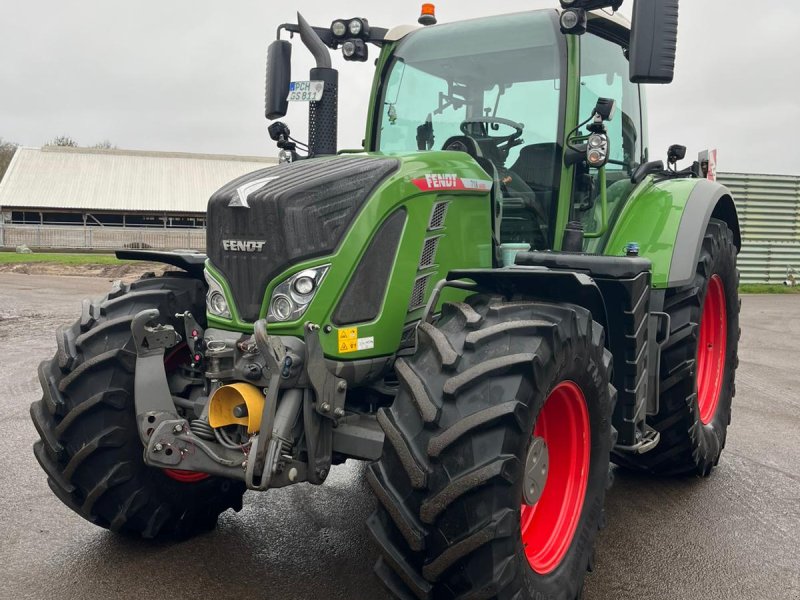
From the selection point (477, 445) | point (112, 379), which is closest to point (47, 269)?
point (112, 379)

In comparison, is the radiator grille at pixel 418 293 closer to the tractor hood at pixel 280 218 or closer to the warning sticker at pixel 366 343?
the warning sticker at pixel 366 343

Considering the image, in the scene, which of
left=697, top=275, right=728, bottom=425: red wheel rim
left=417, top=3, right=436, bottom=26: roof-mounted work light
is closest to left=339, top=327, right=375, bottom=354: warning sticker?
left=417, top=3, right=436, bottom=26: roof-mounted work light

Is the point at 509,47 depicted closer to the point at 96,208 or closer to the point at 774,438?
the point at 774,438

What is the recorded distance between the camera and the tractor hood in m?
2.90

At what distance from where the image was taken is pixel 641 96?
4.97 m

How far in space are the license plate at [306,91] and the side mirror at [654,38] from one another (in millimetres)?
1484

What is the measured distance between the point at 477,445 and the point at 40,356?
23.4 ft

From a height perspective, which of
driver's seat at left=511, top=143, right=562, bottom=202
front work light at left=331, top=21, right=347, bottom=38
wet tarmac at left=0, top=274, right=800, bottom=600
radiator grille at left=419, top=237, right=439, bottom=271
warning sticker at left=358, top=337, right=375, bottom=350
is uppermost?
front work light at left=331, top=21, right=347, bottom=38

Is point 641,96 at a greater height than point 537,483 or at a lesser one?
greater

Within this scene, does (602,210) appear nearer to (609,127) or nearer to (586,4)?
(609,127)

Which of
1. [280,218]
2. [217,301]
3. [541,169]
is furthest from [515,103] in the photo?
[217,301]

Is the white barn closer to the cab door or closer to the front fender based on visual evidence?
the cab door

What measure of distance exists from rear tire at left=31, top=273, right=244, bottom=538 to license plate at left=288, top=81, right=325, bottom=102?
1.15 m

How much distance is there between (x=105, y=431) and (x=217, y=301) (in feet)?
2.55
